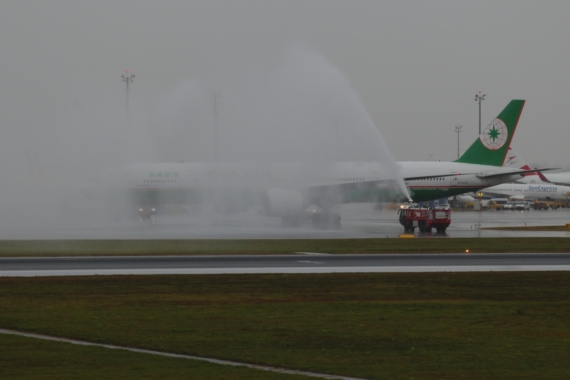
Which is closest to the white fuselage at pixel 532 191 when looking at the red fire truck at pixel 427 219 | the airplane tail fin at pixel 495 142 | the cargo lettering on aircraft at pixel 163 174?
the airplane tail fin at pixel 495 142

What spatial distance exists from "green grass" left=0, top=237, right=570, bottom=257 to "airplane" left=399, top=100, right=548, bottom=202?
24.1 m

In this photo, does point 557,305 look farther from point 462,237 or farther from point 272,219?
point 272,219

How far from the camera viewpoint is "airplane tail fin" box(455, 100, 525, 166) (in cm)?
7556

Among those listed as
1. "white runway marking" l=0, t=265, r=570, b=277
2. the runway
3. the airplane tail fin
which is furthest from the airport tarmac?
"white runway marking" l=0, t=265, r=570, b=277

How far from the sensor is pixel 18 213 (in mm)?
56719

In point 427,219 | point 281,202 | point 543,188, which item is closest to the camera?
point 427,219

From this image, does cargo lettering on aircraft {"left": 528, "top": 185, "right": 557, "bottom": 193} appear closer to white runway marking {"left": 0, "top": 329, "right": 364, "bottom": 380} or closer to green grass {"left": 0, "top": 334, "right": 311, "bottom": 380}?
white runway marking {"left": 0, "top": 329, "right": 364, "bottom": 380}

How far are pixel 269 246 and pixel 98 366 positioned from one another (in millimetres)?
28362

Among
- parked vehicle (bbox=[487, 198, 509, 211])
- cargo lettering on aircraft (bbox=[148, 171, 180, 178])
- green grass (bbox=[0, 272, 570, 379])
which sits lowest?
green grass (bbox=[0, 272, 570, 379])

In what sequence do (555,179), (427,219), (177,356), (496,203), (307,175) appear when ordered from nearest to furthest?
(177,356) < (427,219) < (307,175) < (496,203) < (555,179)

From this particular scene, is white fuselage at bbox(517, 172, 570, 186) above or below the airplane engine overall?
above

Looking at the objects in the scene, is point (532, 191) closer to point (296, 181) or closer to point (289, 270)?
point (296, 181)

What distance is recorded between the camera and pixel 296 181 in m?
62.9

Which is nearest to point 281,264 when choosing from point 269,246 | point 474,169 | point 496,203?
point 269,246
